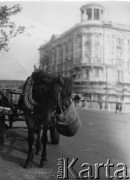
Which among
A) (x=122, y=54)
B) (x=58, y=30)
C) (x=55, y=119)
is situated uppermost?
(x=58, y=30)

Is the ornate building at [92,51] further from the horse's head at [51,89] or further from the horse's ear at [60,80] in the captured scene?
the horse's ear at [60,80]

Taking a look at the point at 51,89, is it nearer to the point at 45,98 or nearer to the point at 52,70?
the point at 45,98

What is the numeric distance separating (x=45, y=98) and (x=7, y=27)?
1.65 m

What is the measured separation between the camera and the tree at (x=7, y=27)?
5.13m

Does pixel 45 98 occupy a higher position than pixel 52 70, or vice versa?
pixel 52 70

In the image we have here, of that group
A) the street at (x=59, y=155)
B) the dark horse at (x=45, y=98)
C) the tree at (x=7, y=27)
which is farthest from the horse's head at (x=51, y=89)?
the street at (x=59, y=155)

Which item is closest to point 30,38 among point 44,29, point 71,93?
point 44,29

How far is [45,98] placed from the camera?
502cm

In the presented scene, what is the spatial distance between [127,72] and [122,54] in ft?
Answer: 1.17

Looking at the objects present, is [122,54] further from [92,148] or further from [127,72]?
[92,148]

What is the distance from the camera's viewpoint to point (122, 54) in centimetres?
534

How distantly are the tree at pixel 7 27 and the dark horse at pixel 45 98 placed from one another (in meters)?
0.86

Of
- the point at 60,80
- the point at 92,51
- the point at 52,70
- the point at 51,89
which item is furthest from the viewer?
the point at 92,51

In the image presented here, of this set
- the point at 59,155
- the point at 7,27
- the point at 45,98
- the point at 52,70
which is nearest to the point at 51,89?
the point at 45,98
